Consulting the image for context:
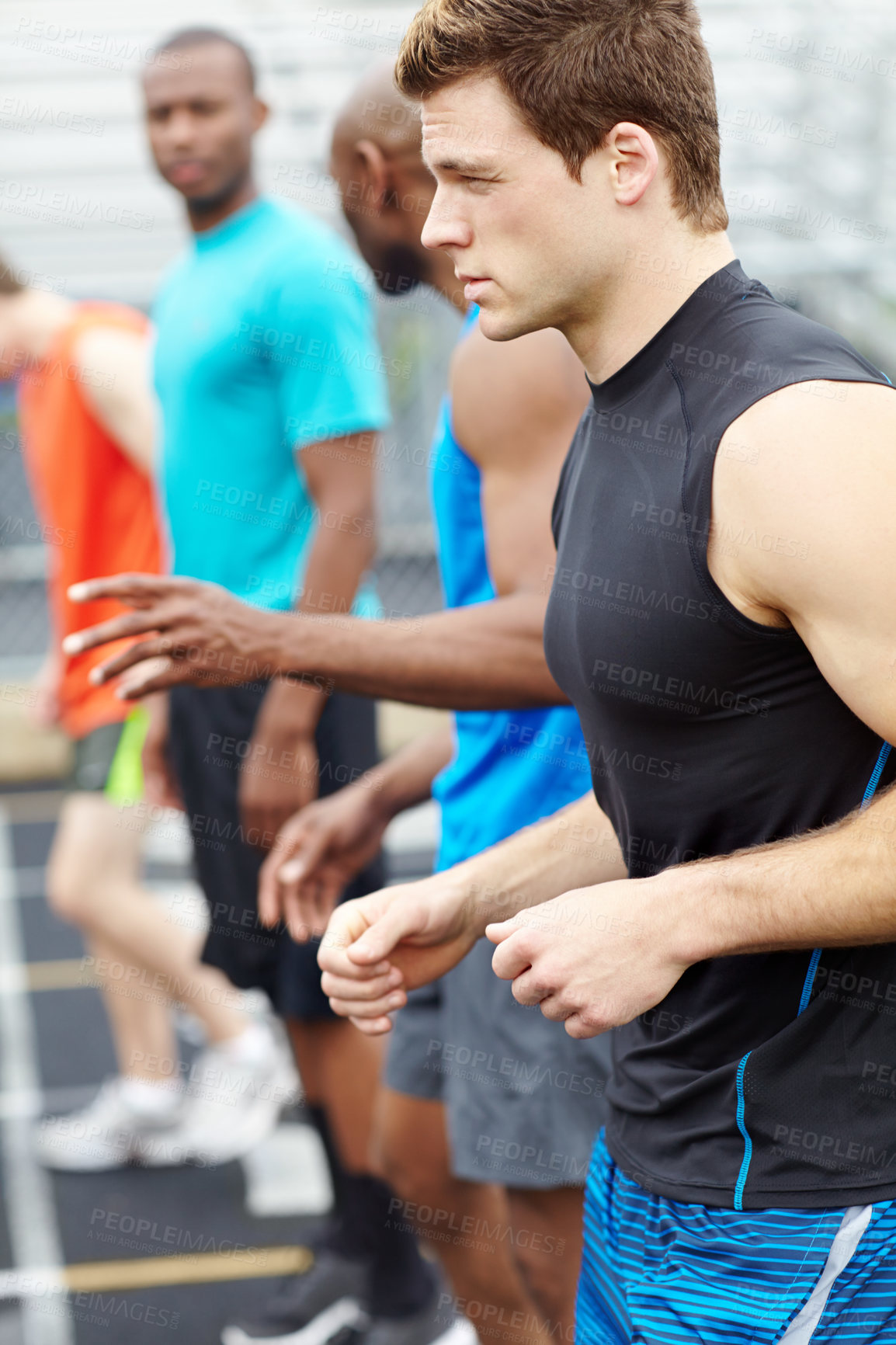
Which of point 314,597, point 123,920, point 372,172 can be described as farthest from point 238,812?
point 372,172

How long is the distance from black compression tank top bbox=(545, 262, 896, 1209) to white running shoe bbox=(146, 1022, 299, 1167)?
255cm

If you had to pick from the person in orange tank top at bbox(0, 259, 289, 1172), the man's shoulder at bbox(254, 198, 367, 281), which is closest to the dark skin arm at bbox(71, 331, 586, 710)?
the man's shoulder at bbox(254, 198, 367, 281)

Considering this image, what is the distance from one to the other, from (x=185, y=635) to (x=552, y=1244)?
1083 millimetres

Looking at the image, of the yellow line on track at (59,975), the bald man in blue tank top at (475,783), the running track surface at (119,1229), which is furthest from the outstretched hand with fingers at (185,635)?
the yellow line on track at (59,975)

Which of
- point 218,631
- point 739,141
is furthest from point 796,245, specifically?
point 218,631

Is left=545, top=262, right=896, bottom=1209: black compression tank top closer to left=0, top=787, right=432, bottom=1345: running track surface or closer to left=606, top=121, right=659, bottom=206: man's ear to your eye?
left=606, top=121, right=659, bottom=206: man's ear

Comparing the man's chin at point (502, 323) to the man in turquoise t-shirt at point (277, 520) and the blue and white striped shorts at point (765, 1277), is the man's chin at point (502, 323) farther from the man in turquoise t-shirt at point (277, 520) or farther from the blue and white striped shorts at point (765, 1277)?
the man in turquoise t-shirt at point (277, 520)

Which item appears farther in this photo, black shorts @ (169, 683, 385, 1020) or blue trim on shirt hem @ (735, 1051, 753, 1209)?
black shorts @ (169, 683, 385, 1020)

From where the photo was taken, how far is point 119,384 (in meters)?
3.81

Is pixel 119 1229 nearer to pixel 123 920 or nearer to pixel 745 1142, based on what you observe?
pixel 123 920

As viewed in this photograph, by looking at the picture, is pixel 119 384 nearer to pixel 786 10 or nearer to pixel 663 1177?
pixel 663 1177

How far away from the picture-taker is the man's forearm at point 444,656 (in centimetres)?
215

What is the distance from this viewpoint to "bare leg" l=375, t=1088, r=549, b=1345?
2562mm

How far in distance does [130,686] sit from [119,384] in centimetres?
188
